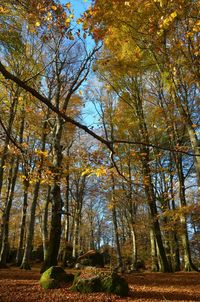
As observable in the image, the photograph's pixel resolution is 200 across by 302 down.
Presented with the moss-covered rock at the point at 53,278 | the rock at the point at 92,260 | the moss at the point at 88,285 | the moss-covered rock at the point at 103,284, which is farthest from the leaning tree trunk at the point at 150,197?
the moss at the point at 88,285

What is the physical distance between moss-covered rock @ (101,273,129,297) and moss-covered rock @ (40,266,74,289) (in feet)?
4.69

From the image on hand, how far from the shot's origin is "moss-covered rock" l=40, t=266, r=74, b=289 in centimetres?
712

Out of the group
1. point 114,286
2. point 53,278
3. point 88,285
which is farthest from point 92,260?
point 114,286

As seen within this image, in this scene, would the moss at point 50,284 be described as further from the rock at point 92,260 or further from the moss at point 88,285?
the rock at point 92,260

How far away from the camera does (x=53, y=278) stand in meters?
7.37

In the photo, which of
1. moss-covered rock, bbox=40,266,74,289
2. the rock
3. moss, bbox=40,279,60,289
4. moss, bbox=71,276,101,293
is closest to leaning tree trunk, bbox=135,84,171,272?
the rock

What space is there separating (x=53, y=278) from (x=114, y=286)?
191cm

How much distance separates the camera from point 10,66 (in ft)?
43.9

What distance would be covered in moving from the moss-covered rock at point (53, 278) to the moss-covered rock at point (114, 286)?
143cm

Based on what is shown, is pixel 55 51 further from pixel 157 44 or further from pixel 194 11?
pixel 194 11

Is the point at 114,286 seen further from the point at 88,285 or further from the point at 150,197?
the point at 150,197

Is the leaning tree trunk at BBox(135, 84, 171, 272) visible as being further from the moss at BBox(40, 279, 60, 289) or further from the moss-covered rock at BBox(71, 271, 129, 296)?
A: the moss at BBox(40, 279, 60, 289)

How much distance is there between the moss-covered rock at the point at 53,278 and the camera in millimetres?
7121

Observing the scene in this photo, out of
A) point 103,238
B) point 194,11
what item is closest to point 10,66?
point 194,11
